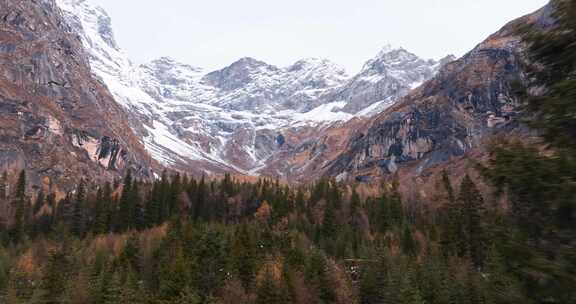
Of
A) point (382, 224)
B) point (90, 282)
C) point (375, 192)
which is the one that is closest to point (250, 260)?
point (90, 282)

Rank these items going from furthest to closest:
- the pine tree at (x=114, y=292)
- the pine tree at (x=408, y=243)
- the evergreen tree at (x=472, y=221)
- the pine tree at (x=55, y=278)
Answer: the pine tree at (x=408, y=243) < the evergreen tree at (x=472, y=221) < the pine tree at (x=55, y=278) < the pine tree at (x=114, y=292)

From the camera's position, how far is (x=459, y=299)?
7312 cm

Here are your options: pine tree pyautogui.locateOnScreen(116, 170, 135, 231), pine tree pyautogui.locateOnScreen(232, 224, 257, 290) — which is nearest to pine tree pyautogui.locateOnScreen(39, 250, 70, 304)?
pine tree pyautogui.locateOnScreen(232, 224, 257, 290)

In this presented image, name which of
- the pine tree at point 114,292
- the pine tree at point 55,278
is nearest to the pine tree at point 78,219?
the pine tree at point 55,278

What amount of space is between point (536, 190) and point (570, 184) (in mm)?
798

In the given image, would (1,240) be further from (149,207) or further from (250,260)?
(250,260)

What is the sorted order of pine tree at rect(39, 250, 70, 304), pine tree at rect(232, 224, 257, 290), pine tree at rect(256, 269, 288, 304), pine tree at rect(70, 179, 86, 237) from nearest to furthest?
pine tree at rect(256, 269, 288, 304) < pine tree at rect(39, 250, 70, 304) < pine tree at rect(232, 224, 257, 290) < pine tree at rect(70, 179, 86, 237)

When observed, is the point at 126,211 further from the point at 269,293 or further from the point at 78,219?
the point at 269,293

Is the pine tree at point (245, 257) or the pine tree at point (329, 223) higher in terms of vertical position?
the pine tree at point (329, 223)

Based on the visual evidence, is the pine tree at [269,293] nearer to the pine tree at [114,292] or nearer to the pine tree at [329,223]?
the pine tree at [114,292]

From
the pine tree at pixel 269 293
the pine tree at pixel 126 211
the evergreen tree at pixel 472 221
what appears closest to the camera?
the pine tree at pixel 269 293

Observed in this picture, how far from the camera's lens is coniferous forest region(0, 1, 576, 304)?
1107cm

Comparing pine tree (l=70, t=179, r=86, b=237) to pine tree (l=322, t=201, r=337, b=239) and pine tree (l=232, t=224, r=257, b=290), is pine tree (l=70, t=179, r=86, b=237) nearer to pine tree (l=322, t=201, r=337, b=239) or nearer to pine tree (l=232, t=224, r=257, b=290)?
pine tree (l=232, t=224, r=257, b=290)

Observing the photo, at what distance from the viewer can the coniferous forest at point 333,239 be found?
11.1 m
